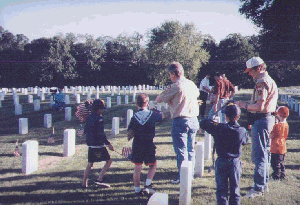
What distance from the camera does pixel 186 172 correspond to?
429cm

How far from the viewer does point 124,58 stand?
54812 millimetres

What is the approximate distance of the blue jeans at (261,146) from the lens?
4.91m

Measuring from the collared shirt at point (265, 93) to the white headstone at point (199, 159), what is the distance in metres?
1.45

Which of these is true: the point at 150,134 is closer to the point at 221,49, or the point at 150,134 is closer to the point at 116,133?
the point at 116,133

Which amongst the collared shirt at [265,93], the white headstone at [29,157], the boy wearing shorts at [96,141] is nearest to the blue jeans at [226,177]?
the collared shirt at [265,93]

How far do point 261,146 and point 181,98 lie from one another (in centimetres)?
157

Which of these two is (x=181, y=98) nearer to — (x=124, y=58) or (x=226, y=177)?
(x=226, y=177)

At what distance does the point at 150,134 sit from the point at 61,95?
42.2 feet

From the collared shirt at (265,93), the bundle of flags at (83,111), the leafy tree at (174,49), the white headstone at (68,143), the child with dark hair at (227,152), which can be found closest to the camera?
the child with dark hair at (227,152)

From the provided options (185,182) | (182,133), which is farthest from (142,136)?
(185,182)

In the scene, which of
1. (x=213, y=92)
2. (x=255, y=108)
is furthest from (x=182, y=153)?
(x=213, y=92)

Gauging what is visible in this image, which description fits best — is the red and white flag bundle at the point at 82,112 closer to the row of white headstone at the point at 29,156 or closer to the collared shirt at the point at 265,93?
the row of white headstone at the point at 29,156

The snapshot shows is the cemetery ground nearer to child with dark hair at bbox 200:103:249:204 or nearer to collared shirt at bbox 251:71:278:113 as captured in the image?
child with dark hair at bbox 200:103:249:204

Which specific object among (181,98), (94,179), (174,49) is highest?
(174,49)
